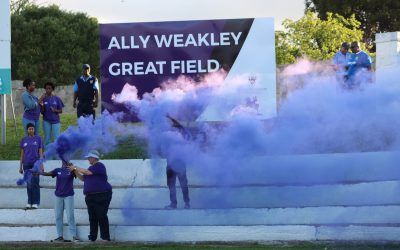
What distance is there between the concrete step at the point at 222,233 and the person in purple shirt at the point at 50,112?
11.5 ft

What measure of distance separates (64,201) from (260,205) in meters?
3.75

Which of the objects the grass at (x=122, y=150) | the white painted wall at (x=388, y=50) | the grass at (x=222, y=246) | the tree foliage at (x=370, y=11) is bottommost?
the grass at (x=222, y=246)

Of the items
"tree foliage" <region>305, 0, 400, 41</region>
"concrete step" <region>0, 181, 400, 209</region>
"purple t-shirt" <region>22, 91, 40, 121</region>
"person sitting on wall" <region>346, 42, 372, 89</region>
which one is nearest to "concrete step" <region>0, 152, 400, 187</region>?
"concrete step" <region>0, 181, 400, 209</region>

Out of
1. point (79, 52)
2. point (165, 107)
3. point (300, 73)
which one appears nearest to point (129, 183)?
point (165, 107)

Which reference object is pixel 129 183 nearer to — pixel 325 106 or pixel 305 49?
pixel 325 106

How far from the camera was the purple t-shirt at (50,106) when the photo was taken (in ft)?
62.3

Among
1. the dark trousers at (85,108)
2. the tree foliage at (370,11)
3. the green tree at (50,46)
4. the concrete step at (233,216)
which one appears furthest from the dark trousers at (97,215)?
the tree foliage at (370,11)

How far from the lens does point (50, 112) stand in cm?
1908

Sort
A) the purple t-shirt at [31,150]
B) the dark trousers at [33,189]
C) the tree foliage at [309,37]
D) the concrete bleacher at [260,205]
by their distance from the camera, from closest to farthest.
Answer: the concrete bleacher at [260,205] → the dark trousers at [33,189] → the purple t-shirt at [31,150] → the tree foliage at [309,37]

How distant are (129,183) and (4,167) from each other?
9.61 feet

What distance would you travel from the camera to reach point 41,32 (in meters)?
49.5

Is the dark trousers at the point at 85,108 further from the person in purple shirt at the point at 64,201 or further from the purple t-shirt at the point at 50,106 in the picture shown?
the person in purple shirt at the point at 64,201

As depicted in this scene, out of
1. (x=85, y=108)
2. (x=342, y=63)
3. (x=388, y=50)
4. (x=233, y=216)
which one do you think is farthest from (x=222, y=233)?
(x=388, y=50)

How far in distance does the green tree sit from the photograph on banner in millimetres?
28281
